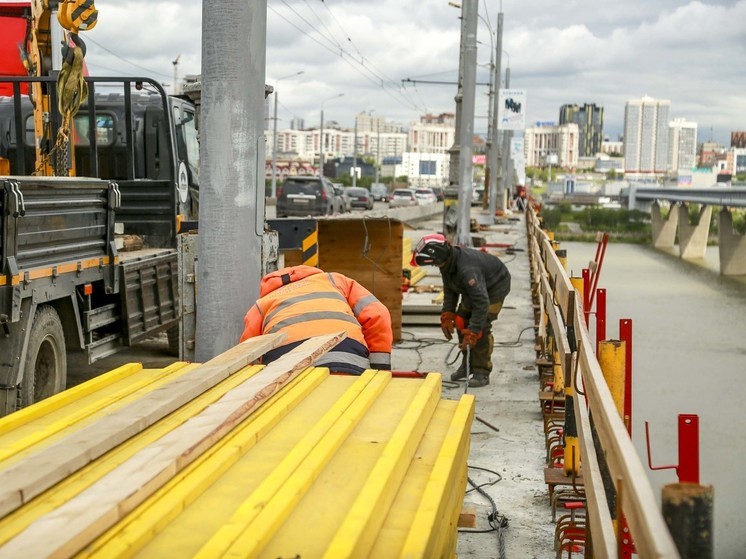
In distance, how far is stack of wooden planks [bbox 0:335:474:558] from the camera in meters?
2.63

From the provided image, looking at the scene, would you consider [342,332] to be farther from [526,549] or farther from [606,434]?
[606,434]

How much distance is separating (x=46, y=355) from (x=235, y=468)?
5587 millimetres

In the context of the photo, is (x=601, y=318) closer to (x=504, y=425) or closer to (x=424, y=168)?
(x=504, y=425)

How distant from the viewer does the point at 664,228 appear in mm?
75375

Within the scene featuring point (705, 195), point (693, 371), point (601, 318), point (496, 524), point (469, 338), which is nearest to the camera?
point (496, 524)

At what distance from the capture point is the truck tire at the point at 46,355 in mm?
7914

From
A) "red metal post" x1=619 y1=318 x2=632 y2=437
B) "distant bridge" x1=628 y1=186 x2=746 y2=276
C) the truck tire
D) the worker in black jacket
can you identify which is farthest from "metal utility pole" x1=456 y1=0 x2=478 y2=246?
"distant bridge" x1=628 y1=186 x2=746 y2=276

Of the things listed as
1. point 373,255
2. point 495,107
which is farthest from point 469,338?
point 495,107

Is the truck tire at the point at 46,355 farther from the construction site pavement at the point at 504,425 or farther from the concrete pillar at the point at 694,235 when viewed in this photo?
the concrete pillar at the point at 694,235

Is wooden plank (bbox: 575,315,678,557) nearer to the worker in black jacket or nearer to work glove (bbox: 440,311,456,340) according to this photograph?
the worker in black jacket

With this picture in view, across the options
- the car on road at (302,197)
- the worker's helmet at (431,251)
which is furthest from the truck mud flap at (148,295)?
the car on road at (302,197)

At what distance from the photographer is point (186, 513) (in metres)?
2.86

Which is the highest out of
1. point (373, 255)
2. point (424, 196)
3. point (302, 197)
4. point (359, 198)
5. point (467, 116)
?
point (467, 116)

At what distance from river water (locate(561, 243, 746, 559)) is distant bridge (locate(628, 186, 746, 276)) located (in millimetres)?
2675
